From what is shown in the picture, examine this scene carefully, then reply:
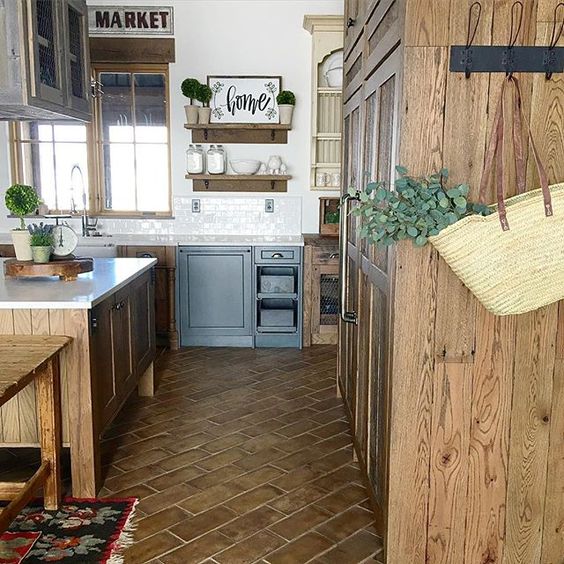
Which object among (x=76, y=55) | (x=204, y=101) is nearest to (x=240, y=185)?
(x=204, y=101)

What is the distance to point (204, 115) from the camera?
5.87 m

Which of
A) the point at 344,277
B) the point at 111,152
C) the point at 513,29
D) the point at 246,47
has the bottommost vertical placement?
the point at 344,277

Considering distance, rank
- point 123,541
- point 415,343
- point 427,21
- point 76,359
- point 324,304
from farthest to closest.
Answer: point 324,304
point 76,359
point 123,541
point 415,343
point 427,21

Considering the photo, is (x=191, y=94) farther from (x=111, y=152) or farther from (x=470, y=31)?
(x=470, y=31)

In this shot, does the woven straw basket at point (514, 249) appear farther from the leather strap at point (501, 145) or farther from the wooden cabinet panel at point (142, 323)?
the wooden cabinet panel at point (142, 323)

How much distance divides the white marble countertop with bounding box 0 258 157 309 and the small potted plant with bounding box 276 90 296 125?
2.54 m

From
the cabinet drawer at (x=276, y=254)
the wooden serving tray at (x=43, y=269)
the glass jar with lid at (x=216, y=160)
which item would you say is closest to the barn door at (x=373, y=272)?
the wooden serving tray at (x=43, y=269)

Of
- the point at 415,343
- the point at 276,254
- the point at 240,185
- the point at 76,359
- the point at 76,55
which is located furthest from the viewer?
the point at 240,185

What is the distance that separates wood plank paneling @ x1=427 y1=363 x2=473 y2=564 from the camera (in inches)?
84.1

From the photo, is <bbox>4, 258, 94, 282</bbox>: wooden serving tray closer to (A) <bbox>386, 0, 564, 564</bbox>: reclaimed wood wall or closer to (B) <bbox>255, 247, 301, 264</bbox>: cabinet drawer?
(A) <bbox>386, 0, 564, 564</bbox>: reclaimed wood wall

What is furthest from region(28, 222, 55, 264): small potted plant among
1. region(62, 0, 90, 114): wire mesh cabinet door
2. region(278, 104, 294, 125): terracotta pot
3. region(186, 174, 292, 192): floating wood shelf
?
region(278, 104, 294, 125): terracotta pot

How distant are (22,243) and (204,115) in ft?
9.42

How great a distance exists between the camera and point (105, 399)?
3.16 m

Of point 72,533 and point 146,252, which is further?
point 146,252
